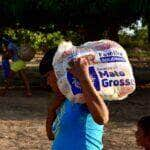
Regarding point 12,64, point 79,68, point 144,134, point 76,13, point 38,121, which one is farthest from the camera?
point 12,64

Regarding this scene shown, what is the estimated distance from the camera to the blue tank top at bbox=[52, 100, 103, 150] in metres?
3.33

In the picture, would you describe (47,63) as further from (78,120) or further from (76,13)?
(76,13)

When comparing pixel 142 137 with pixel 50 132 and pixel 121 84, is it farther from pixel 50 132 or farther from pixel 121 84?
pixel 50 132

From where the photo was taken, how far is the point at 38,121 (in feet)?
30.6

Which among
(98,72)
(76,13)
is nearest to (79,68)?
(98,72)

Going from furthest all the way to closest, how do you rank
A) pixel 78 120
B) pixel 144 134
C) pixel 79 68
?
pixel 78 120 < pixel 144 134 < pixel 79 68

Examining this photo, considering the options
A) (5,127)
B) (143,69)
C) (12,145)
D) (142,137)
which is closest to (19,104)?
(5,127)

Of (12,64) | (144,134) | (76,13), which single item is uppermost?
(76,13)

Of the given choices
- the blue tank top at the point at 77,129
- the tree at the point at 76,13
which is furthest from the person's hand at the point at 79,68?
the tree at the point at 76,13

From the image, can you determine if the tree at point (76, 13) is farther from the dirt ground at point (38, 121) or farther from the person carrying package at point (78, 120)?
the person carrying package at point (78, 120)

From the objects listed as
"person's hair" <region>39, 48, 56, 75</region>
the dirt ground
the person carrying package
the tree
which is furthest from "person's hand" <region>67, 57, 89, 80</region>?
the tree

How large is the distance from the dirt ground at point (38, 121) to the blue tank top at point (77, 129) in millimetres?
4186

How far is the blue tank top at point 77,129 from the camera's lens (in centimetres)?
333

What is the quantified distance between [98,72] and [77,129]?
43 centimetres
